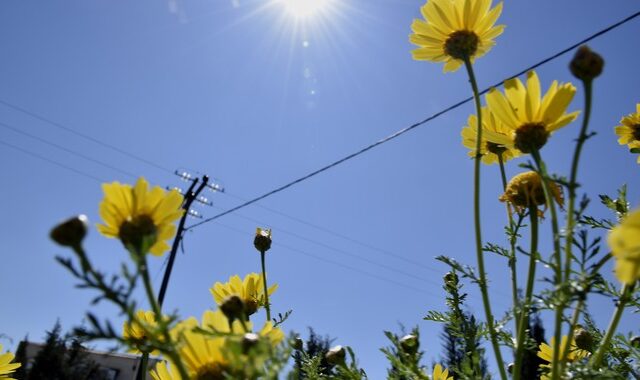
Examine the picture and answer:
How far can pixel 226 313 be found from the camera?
0.73 meters

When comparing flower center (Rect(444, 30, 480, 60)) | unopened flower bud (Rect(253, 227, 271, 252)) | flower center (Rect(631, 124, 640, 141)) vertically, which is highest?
flower center (Rect(631, 124, 640, 141))

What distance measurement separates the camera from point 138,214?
2.42ft

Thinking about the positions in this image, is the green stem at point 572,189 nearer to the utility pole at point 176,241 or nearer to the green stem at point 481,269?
the green stem at point 481,269

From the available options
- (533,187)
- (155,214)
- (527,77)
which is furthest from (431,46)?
(155,214)

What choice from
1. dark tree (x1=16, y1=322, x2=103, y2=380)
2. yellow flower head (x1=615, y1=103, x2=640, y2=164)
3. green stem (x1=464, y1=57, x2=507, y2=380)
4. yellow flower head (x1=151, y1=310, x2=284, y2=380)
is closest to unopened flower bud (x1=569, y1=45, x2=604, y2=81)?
green stem (x1=464, y1=57, x2=507, y2=380)

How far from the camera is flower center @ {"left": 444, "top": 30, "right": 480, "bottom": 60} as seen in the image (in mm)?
1121

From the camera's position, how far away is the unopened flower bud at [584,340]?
1237 mm

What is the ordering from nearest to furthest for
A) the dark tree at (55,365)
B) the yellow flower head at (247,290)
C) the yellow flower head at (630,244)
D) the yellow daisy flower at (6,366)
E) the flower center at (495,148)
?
the yellow flower head at (630,244) → the flower center at (495,148) → the yellow flower head at (247,290) → the yellow daisy flower at (6,366) → the dark tree at (55,365)

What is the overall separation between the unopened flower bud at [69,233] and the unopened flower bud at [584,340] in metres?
1.14

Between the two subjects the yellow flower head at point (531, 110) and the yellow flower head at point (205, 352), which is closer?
the yellow flower head at point (205, 352)

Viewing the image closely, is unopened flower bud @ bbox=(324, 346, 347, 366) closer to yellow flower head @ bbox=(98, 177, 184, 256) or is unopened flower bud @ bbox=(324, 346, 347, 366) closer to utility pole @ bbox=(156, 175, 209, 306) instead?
yellow flower head @ bbox=(98, 177, 184, 256)

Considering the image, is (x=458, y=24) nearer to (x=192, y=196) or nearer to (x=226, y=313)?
(x=226, y=313)

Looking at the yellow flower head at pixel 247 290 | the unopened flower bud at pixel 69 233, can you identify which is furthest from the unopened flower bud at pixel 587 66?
the yellow flower head at pixel 247 290

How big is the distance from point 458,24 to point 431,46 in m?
0.08
